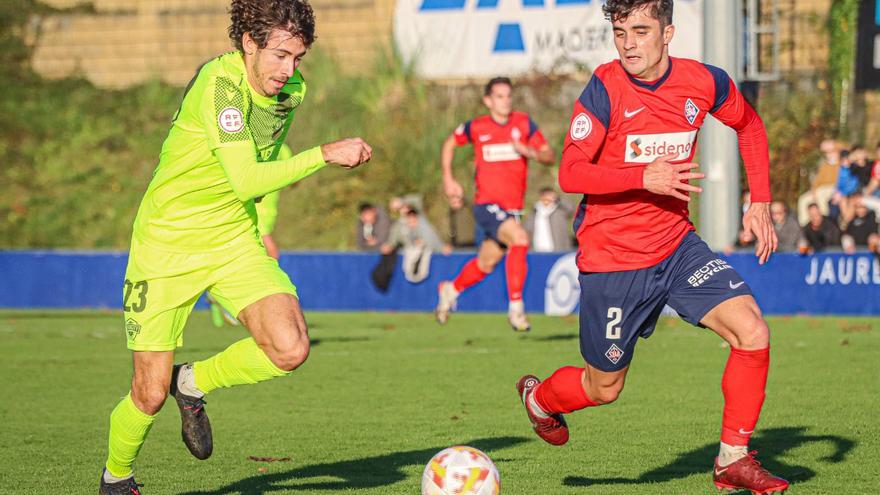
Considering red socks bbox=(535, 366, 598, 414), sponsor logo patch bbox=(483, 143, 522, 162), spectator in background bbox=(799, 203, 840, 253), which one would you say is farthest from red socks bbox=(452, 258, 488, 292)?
red socks bbox=(535, 366, 598, 414)

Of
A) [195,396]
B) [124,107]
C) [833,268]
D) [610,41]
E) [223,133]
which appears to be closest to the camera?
[223,133]

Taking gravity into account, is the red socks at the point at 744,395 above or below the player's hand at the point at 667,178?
below

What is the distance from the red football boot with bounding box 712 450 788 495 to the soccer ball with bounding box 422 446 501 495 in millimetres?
1024

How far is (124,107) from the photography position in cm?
2878

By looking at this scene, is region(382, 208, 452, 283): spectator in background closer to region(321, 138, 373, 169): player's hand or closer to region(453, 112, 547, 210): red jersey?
region(453, 112, 547, 210): red jersey

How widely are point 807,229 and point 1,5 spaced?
19011mm

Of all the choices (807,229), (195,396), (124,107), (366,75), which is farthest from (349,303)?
(195,396)

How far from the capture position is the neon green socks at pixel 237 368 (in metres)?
6.36

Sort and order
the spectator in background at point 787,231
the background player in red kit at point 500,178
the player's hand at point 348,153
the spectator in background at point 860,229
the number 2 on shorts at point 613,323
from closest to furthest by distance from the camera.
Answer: the player's hand at point 348,153 → the number 2 on shorts at point 613,323 → the background player in red kit at point 500,178 → the spectator in background at point 860,229 → the spectator in background at point 787,231

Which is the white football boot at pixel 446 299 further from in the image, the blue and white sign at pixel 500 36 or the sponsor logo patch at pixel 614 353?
the blue and white sign at pixel 500 36

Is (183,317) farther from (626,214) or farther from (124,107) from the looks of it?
(124,107)

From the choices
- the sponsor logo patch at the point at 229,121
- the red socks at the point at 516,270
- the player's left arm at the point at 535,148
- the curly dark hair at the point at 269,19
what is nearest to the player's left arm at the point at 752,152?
the curly dark hair at the point at 269,19

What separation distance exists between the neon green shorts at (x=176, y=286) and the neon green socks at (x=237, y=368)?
17 centimetres

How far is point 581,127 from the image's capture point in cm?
643
